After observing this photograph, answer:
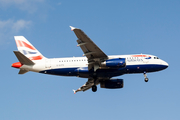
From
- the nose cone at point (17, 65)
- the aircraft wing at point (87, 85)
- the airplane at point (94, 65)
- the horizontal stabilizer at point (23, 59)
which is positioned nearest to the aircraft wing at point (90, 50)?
the airplane at point (94, 65)

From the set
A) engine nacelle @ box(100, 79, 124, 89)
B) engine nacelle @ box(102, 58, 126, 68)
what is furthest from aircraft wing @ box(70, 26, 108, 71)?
engine nacelle @ box(100, 79, 124, 89)

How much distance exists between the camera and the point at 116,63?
55875mm

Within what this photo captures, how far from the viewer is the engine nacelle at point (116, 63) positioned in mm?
55844

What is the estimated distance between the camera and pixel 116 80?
64.9 m

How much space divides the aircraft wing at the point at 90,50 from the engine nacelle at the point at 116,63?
101cm

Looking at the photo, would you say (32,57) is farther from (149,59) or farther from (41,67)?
(149,59)

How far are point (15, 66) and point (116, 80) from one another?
20.5m

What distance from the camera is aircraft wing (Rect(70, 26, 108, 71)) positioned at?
50.5 m

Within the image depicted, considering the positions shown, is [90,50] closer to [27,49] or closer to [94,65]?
[94,65]

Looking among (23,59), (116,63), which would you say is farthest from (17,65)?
(116,63)

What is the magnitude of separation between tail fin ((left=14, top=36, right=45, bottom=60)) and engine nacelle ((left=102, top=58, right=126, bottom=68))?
13.4 m

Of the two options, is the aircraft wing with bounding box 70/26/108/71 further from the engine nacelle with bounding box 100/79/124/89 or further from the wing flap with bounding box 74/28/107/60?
the engine nacelle with bounding box 100/79/124/89

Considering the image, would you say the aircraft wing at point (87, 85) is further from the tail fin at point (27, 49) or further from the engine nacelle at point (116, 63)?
the tail fin at point (27, 49)

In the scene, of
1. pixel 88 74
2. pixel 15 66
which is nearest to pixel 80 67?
pixel 88 74
